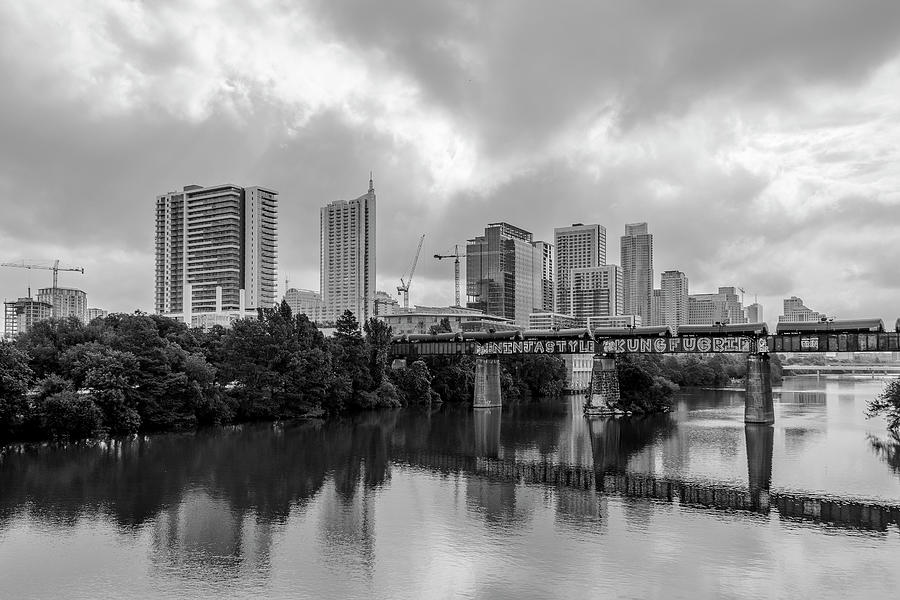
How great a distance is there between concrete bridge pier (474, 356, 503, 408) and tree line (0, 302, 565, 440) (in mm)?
12180

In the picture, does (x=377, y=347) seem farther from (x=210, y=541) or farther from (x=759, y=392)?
(x=210, y=541)

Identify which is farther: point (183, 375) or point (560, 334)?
point (560, 334)

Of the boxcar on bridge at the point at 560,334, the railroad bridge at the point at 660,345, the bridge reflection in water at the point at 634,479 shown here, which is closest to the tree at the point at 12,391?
the bridge reflection in water at the point at 634,479

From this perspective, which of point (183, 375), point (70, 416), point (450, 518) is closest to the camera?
point (450, 518)

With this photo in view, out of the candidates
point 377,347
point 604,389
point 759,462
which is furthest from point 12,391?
point 604,389

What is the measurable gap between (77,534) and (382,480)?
2232 centimetres

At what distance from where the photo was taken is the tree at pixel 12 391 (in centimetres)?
6844

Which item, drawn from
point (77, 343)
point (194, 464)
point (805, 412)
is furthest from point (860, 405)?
point (77, 343)

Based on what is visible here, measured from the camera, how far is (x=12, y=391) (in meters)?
68.9

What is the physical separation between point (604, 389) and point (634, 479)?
53596 mm

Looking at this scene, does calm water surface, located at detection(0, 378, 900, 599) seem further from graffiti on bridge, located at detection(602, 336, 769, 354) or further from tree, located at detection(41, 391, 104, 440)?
graffiti on bridge, located at detection(602, 336, 769, 354)

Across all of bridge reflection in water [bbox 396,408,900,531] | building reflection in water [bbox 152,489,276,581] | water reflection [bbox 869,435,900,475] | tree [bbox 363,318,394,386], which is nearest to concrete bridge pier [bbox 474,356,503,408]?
tree [bbox 363,318,394,386]

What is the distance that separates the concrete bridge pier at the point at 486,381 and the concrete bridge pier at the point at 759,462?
41.8 meters

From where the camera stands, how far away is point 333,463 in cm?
6469
